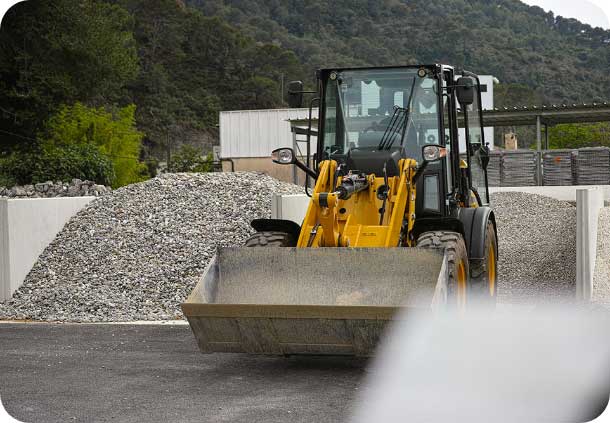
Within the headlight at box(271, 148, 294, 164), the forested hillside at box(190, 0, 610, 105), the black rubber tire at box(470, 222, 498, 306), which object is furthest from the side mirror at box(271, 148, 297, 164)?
the forested hillside at box(190, 0, 610, 105)

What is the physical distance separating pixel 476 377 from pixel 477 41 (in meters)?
37.5

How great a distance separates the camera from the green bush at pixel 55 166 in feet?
84.3

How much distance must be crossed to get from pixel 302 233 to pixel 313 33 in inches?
2024

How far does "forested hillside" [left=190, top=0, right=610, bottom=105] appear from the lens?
3884 centimetres

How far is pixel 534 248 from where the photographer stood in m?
15.9

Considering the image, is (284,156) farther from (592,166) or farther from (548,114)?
(548,114)

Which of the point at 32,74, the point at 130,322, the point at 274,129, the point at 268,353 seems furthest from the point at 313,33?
the point at 268,353

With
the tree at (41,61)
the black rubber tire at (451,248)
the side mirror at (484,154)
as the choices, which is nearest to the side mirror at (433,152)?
the black rubber tire at (451,248)

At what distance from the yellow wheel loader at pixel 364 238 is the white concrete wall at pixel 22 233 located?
4494mm

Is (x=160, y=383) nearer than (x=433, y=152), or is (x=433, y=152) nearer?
(x=160, y=383)

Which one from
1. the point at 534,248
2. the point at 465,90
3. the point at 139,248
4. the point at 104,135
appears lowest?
the point at 534,248

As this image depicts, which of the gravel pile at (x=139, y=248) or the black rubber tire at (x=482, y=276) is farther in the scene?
the gravel pile at (x=139, y=248)

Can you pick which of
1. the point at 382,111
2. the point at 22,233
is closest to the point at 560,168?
the point at 22,233

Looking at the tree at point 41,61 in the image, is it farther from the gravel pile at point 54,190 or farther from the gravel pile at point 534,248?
the gravel pile at point 534,248
